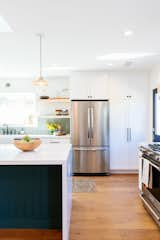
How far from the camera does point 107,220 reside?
324cm

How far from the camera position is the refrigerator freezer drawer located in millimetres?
5598

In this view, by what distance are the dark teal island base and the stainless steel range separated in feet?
4.12

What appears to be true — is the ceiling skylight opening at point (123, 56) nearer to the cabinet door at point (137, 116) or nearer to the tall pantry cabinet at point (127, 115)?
the tall pantry cabinet at point (127, 115)

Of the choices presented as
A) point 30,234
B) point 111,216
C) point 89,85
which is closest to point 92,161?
point 89,85

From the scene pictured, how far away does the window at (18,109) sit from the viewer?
21.2 feet

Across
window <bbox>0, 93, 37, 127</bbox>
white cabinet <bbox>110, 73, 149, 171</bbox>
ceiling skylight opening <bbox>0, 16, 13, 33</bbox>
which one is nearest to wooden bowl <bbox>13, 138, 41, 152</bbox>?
ceiling skylight opening <bbox>0, 16, 13, 33</bbox>

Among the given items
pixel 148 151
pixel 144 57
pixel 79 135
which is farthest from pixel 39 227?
pixel 144 57

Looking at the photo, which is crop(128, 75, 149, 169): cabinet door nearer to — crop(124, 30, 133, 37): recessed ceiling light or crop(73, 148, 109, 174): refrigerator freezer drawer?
crop(73, 148, 109, 174): refrigerator freezer drawer

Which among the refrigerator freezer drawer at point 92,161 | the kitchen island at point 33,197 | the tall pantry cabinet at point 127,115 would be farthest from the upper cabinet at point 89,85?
the kitchen island at point 33,197

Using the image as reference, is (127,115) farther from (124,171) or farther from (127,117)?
(124,171)

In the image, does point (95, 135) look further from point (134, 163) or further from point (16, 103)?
point (16, 103)

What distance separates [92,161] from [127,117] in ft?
4.55

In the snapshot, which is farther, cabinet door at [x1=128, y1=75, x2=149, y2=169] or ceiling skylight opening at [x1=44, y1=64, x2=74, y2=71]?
cabinet door at [x1=128, y1=75, x2=149, y2=169]

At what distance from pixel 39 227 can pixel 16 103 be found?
13.9 feet
